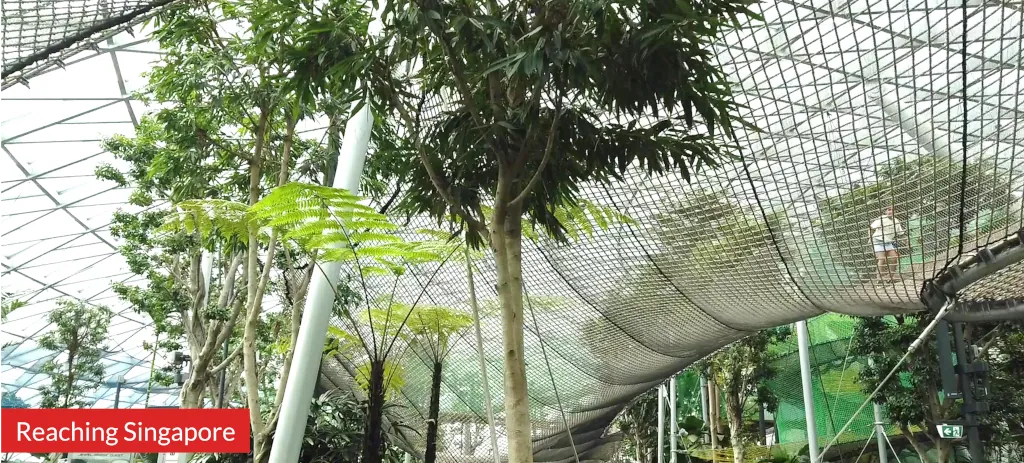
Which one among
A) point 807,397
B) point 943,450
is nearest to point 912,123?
point 807,397

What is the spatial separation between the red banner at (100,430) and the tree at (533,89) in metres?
2.68

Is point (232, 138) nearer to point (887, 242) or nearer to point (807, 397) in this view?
point (887, 242)

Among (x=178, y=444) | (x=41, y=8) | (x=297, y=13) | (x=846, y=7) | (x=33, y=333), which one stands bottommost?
(x=178, y=444)

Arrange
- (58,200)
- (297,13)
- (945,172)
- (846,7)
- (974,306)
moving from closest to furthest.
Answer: (297,13), (846,7), (945,172), (974,306), (58,200)

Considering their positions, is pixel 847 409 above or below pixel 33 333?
below

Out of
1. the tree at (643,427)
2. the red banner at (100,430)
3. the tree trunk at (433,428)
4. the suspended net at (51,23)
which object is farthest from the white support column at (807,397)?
the tree at (643,427)

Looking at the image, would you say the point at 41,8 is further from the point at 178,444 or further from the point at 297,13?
the point at 178,444

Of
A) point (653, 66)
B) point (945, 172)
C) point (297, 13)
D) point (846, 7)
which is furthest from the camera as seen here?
point (945, 172)

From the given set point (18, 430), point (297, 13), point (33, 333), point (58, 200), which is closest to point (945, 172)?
point (297, 13)

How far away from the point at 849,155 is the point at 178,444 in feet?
14.2

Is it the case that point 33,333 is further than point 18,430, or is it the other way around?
point 33,333

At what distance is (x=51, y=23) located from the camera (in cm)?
405

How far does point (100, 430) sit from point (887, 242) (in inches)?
194

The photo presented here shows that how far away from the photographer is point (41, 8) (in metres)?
3.89
